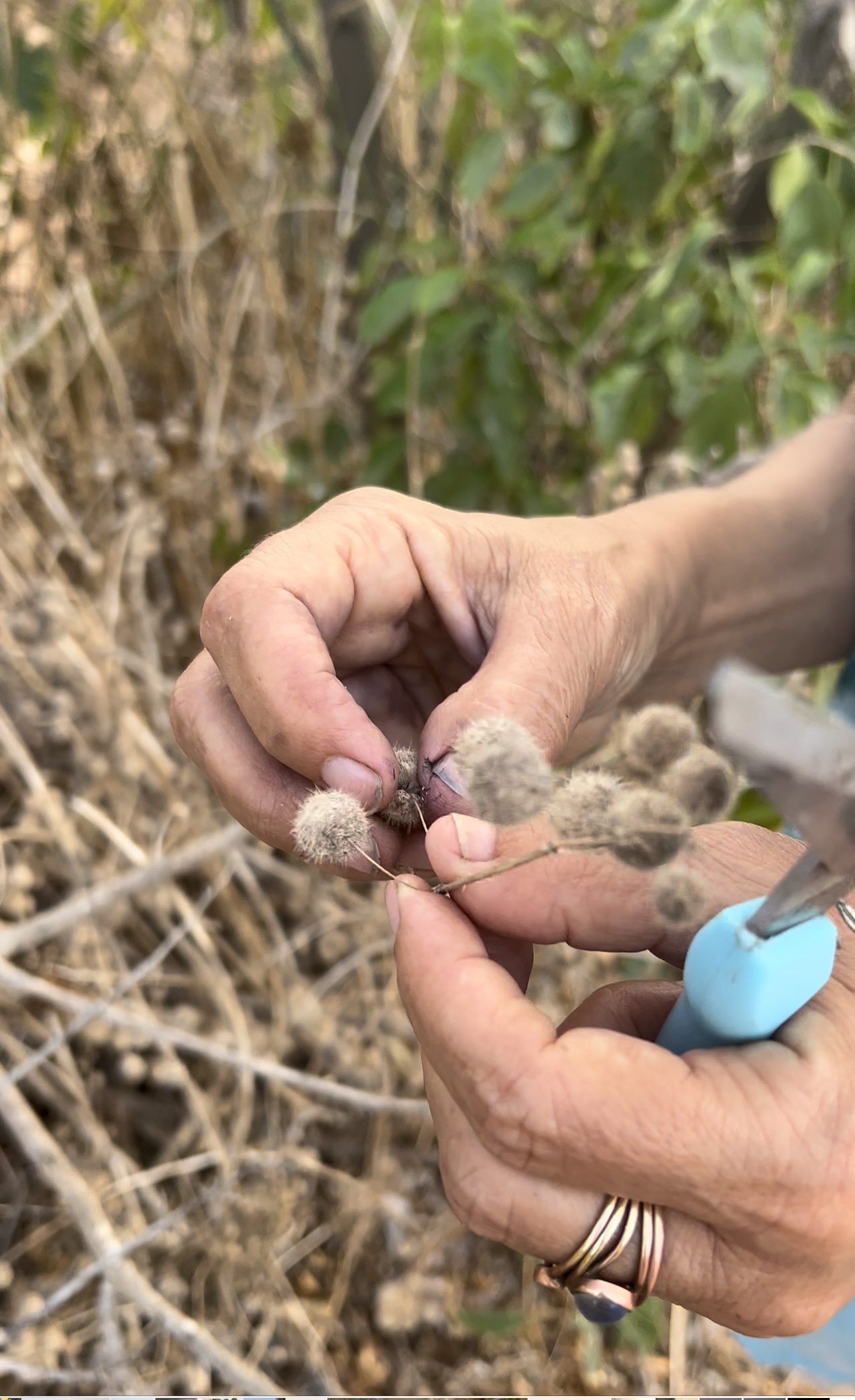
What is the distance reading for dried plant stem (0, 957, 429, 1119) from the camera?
1450 millimetres

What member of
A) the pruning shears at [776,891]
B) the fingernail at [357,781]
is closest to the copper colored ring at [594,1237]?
the pruning shears at [776,891]

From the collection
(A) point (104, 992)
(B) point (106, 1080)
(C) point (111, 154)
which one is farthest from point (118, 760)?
(C) point (111, 154)

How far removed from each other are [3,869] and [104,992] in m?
0.26

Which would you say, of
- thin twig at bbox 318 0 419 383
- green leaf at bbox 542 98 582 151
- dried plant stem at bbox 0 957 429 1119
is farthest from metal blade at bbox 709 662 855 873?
thin twig at bbox 318 0 419 383

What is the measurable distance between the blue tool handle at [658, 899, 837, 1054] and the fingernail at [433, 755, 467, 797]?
0.25 metres

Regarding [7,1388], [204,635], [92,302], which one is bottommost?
[7,1388]

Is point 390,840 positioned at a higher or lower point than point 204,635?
lower

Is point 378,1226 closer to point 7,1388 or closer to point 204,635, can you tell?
point 7,1388

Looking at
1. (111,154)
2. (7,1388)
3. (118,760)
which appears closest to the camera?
(7,1388)

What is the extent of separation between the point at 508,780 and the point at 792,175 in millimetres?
1185

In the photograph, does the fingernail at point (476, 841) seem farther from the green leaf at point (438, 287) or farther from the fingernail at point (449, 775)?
the green leaf at point (438, 287)

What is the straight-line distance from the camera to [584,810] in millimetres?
661

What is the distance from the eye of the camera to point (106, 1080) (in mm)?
1713

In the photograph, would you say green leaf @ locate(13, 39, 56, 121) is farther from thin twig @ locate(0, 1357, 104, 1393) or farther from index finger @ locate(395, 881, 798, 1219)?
thin twig @ locate(0, 1357, 104, 1393)
